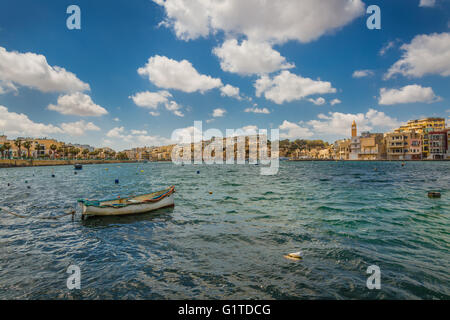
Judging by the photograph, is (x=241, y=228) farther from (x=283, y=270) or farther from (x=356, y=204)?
(x=356, y=204)

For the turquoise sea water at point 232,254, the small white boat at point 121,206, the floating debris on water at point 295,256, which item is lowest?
the turquoise sea water at point 232,254

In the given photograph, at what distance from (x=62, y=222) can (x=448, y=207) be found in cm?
3095

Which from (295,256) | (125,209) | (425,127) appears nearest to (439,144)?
(425,127)

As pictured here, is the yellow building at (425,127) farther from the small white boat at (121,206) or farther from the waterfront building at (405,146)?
the small white boat at (121,206)

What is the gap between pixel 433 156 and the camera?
129 m

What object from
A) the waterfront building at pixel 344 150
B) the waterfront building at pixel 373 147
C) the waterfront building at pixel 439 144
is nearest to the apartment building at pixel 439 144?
the waterfront building at pixel 439 144

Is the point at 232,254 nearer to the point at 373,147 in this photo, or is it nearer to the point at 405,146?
the point at 405,146

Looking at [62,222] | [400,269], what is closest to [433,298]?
[400,269]

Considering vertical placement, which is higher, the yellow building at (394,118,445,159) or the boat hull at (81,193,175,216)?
the yellow building at (394,118,445,159)

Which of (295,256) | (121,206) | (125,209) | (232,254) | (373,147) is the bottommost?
(232,254)

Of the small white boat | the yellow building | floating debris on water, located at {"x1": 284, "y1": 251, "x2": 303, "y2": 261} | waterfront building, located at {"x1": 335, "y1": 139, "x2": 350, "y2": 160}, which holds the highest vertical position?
the yellow building

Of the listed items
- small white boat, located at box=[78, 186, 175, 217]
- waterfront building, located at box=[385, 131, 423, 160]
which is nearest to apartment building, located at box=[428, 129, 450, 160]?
waterfront building, located at box=[385, 131, 423, 160]

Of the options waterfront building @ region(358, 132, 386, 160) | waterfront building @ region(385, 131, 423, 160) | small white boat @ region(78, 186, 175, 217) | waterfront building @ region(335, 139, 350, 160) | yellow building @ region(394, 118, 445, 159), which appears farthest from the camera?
waterfront building @ region(335, 139, 350, 160)

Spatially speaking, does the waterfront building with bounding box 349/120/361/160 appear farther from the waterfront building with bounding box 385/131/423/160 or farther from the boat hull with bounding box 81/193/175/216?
the boat hull with bounding box 81/193/175/216
